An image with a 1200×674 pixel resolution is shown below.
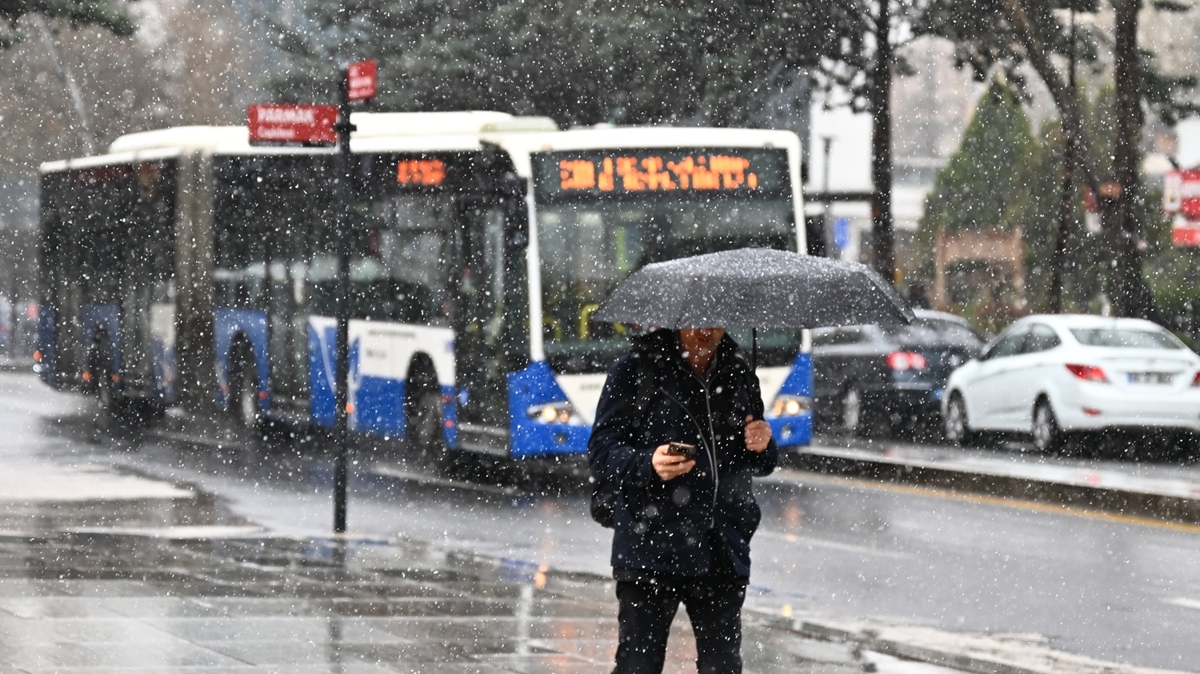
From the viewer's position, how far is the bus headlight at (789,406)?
766 inches

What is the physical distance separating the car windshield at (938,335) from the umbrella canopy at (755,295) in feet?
64.4

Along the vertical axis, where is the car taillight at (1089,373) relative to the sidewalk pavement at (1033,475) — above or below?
above

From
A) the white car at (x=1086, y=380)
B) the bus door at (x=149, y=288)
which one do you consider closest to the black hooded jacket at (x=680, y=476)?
the white car at (x=1086, y=380)

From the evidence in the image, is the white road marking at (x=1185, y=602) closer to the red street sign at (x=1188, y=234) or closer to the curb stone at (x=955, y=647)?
the curb stone at (x=955, y=647)

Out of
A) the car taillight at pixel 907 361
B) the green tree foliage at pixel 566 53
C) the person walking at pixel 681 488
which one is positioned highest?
the green tree foliage at pixel 566 53

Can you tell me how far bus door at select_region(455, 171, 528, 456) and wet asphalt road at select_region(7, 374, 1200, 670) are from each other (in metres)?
0.62

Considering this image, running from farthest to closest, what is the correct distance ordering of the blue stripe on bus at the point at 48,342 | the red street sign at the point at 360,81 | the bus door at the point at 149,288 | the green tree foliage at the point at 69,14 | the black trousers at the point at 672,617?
Result: 1. the blue stripe on bus at the point at 48,342
2. the bus door at the point at 149,288
3. the green tree foliage at the point at 69,14
4. the red street sign at the point at 360,81
5. the black trousers at the point at 672,617

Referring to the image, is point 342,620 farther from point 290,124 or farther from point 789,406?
point 789,406

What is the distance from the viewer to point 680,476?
7047 mm

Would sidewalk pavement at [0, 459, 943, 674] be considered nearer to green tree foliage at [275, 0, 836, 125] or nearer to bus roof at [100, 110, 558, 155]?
bus roof at [100, 110, 558, 155]

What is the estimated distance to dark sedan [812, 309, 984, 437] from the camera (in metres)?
26.6

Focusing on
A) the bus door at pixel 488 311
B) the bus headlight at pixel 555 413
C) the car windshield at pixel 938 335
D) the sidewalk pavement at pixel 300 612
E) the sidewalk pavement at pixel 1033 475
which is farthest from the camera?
the car windshield at pixel 938 335

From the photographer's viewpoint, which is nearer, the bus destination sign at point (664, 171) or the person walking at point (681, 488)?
the person walking at point (681, 488)

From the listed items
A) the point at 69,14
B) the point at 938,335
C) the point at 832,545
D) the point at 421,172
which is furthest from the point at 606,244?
the point at 938,335
